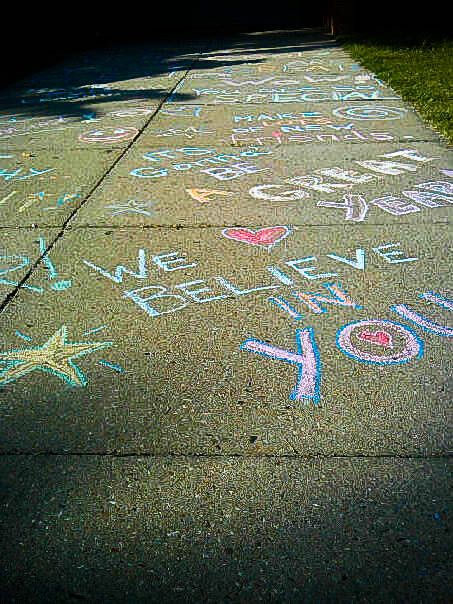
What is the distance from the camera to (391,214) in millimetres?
4754

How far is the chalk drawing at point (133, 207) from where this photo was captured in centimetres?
504

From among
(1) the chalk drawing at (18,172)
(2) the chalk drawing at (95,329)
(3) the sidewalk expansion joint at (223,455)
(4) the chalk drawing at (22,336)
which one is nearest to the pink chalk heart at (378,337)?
(3) the sidewalk expansion joint at (223,455)

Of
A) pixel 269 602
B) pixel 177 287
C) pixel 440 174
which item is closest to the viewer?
pixel 269 602

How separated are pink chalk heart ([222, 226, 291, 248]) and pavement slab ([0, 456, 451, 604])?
2152 millimetres

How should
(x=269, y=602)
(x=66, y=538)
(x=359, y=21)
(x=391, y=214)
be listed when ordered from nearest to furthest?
1. (x=269, y=602)
2. (x=66, y=538)
3. (x=391, y=214)
4. (x=359, y=21)

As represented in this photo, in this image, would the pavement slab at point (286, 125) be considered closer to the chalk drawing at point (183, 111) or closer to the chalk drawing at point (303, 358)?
the chalk drawing at point (183, 111)

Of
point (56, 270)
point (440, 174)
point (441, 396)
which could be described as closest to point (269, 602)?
point (441, 396)

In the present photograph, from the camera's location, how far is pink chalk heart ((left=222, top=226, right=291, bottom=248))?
4.36 m

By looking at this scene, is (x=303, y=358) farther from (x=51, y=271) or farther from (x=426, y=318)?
(x=51, y=271)

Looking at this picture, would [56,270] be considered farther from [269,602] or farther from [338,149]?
[338,149]

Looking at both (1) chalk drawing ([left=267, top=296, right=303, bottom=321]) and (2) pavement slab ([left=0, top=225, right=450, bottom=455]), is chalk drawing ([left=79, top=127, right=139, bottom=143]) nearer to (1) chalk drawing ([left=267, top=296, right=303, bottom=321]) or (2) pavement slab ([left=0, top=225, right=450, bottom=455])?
(2) pavement slab ([left=0, top=225, right=450, bottom=455])

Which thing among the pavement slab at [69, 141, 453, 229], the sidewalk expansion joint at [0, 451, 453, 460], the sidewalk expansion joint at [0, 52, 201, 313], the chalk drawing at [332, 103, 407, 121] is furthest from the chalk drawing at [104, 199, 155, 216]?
the chalk drawing at [332, 103, 407, 121]

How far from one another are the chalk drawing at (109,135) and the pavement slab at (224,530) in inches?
215

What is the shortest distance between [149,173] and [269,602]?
4.65 meters
